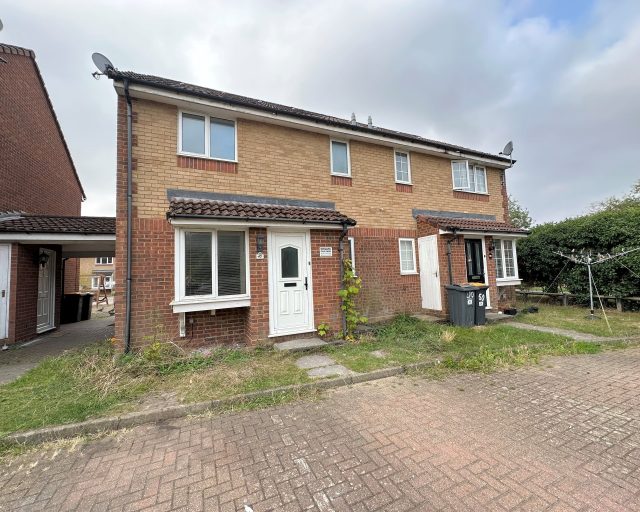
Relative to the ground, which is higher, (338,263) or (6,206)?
(6,206)

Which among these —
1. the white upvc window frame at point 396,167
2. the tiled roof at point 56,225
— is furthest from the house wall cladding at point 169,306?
the white upvc window frame at point 396,167

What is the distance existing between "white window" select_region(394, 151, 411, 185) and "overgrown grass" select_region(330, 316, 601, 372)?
490 centimetres

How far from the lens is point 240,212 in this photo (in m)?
6.11

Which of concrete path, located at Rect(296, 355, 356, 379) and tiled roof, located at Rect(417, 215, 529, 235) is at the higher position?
tiled roof, located at Rect(417, 215, 529, 235)

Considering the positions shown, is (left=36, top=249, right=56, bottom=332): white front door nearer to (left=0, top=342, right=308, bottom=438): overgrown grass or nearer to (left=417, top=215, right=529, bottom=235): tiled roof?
(left=0, top=342, right=308, bottom=438): overgrown grass

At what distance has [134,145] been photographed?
6262 millimetres

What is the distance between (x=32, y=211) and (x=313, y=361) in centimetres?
1306

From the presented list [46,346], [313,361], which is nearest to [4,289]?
[46,346]

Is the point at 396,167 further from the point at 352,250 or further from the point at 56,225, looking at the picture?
the point at 56,225

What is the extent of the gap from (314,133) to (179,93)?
353cm

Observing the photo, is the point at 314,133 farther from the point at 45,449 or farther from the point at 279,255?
the point at 45,449

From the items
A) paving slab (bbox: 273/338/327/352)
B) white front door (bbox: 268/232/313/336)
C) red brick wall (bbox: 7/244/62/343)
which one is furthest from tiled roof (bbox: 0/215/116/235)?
paving slab (bbox: 273/338/327/352)

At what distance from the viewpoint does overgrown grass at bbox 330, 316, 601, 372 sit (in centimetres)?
526

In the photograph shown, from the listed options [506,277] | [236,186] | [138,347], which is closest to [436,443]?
[138,347]
